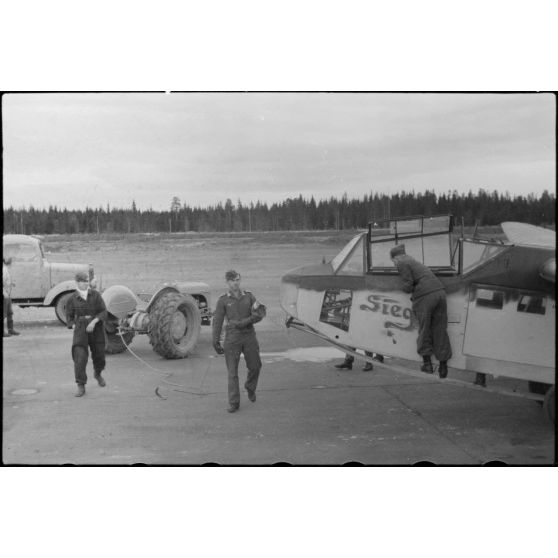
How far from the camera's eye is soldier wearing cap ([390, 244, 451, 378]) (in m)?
5.67

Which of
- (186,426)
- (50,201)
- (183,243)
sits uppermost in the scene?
(50,201)

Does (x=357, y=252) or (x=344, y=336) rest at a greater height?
(x=357, y=252)

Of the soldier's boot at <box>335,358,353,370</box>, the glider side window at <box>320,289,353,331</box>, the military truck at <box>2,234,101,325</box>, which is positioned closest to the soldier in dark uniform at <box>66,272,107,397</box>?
the military truck at <box>2,234,101,325</box>

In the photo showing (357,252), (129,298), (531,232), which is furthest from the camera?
(129,298)

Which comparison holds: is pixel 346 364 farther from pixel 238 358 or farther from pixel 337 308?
pixel 238 358

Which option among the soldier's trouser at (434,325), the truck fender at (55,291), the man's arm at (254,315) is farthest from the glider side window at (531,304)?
the truck fender at (55,291)

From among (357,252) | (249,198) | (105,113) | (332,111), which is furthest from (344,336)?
(105,113)

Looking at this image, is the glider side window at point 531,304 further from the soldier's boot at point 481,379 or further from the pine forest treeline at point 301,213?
the soldier's boot at point 481,379

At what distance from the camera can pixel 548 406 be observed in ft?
18.9

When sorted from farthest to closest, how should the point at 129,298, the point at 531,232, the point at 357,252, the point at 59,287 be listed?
the point at 59,287 < the point at 129,298 < the point at 357,252 < the point at 531,232

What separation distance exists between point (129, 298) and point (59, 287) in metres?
3.26

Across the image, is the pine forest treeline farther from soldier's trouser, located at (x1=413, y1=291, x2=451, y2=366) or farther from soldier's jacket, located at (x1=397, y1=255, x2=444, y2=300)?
soldier's trouser, located at (x1=413, y1=291, x2=451, y2=366)

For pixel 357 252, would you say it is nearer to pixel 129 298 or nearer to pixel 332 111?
pixel 332 111

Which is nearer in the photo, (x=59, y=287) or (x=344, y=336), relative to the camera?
(x=344, y=336)
